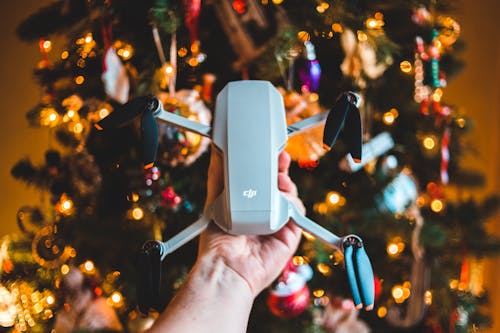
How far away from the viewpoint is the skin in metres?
0.53

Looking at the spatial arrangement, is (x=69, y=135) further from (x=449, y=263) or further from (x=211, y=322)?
(x=449, y=263)

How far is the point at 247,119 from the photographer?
1.69 feet

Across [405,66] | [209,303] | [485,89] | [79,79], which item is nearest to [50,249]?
[79,79]

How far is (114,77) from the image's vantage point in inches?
29.0

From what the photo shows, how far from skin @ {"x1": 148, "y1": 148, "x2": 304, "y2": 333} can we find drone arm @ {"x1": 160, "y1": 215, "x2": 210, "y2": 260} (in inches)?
1.6

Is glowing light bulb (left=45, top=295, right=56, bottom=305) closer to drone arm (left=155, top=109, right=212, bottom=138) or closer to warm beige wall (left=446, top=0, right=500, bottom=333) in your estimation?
drone arm (left=155, top=109, right=212, bottom=138)

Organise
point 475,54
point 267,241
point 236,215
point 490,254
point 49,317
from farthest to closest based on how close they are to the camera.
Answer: point 475,54
point 490,254
point 49,317
point 267,241
point 236,215

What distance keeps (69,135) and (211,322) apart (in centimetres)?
57

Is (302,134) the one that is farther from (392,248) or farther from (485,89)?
(485,89)

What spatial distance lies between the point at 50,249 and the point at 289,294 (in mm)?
456

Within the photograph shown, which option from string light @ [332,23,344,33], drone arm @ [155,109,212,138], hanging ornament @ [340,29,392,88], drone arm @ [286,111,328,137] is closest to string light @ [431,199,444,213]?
hanging ornament @ [340,29,392,88]

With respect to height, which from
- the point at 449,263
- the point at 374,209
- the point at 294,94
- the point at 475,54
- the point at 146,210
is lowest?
the point at 449,263

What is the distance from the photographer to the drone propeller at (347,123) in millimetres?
511

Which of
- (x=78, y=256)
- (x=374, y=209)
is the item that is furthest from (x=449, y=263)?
(x=78, y=256)
